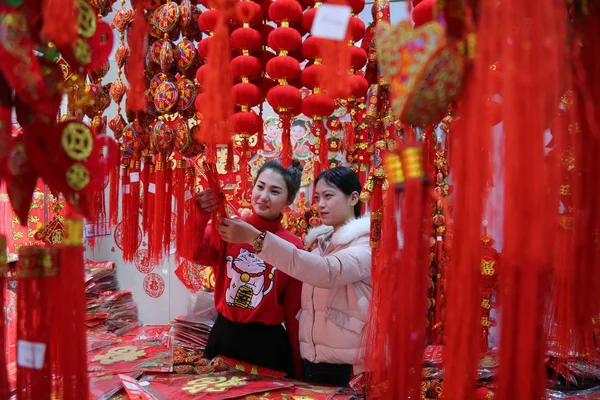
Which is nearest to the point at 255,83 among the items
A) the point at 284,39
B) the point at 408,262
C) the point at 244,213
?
the point at 284,39

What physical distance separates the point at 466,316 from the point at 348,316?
86 cm

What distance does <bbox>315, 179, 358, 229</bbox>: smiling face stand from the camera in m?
1.44

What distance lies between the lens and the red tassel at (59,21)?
565 mm

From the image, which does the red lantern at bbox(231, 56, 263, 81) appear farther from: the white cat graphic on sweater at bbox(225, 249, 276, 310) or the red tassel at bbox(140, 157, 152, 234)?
the white cat graphic on sweater at bbox(225, 249, 276, 310)

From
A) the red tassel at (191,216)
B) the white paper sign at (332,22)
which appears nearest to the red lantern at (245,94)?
the red tassel at (191,216)

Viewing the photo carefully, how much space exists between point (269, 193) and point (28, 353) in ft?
3.14

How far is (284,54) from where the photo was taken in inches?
46.6

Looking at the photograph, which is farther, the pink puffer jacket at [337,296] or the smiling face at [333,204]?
the smiling face at [333,204]

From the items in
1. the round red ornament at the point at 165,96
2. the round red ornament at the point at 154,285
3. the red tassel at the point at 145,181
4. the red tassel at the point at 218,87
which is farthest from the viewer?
the round red ornament at the point at 154,285

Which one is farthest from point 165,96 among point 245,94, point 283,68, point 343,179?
point 343,179

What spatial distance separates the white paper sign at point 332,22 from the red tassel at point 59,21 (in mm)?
301

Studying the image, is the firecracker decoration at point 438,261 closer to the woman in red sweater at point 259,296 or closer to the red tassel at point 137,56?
the woman in red sweater at point 259,296

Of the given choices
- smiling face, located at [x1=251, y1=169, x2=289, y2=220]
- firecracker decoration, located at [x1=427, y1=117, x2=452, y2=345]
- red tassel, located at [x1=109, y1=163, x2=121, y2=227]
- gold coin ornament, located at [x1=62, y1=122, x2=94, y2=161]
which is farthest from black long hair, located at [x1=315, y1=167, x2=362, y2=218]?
gold coin ornament, located at [x1=62, y1=122, x2=94, y2=161]

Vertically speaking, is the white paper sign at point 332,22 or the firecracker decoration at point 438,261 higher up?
the white paper sign at point 332,22
